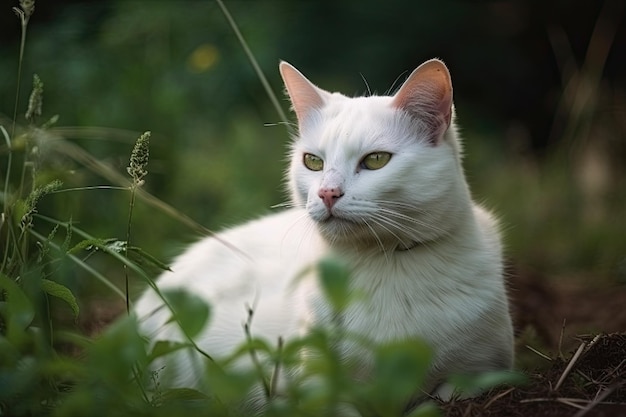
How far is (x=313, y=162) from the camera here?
212cm

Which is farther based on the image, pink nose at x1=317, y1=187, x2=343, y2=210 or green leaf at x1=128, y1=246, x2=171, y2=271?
pink nose at x1=317, y1=187, x2=343, y2=210

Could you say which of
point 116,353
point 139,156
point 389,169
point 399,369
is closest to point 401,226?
point 389,169

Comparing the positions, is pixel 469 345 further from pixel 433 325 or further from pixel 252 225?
pixel 252 225

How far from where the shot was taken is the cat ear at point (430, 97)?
1992 mm

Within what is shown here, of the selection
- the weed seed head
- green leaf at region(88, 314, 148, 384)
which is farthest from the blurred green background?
green leaf at region(88, 314, 148, 384)

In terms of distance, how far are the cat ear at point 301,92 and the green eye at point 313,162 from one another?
18 cm

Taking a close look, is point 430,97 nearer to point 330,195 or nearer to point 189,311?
point 330,195

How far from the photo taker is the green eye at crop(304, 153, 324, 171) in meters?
2.09

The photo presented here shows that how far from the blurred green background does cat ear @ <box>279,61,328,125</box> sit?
1180mm

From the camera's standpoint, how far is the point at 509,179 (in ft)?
16.2

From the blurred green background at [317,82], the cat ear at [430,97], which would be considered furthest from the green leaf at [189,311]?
the blurred green background at [317,82]

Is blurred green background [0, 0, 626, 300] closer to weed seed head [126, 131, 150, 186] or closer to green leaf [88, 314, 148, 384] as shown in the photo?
weed seed head [126, 131, 150, 186]

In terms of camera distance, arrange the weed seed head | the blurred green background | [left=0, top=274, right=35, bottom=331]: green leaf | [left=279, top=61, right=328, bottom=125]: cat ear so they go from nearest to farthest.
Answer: [left=0, top=274, right=35, bottom=331]: green leaf, the weed seed head, [left=279, top=61, right=328, bottom=125]: cat ear, the blurred green background

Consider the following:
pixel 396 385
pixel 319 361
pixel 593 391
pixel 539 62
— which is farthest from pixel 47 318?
pixel 539 62
